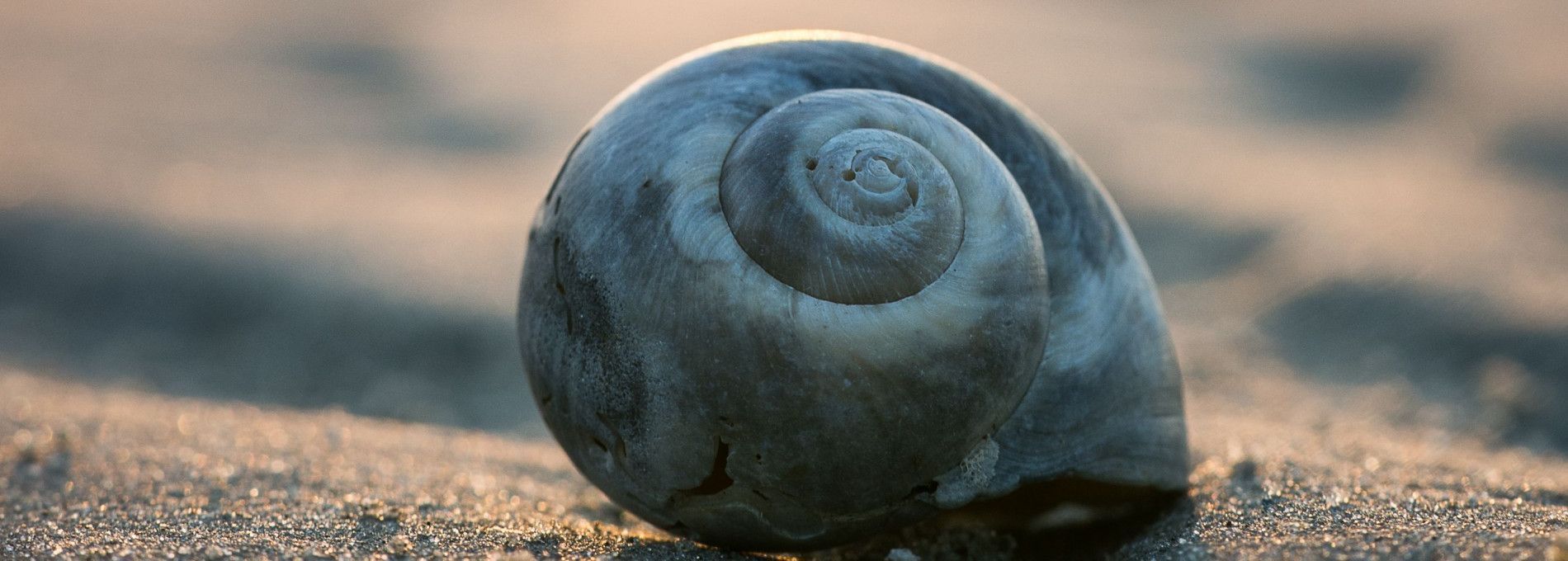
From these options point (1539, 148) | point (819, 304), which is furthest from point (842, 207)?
point (1539, 148)

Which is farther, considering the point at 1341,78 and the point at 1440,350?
the point at 1341,78

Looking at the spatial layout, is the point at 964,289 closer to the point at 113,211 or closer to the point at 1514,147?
the point at 113,211

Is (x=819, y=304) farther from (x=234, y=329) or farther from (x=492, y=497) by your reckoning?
(x=234, y=329)

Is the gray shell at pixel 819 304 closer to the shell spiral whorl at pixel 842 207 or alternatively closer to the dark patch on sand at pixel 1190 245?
the shell spiral whorl at pixel 842 207

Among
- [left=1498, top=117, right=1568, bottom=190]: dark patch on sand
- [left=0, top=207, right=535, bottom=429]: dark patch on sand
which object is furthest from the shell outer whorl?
[left=1498, top=117, right=1568, bottom=190]: dark patch on sand

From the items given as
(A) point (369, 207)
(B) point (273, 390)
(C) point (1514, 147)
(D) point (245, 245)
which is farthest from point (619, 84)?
(C) point (1514, 147)

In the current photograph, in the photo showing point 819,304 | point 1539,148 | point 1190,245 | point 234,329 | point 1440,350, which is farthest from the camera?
point 1539,148
